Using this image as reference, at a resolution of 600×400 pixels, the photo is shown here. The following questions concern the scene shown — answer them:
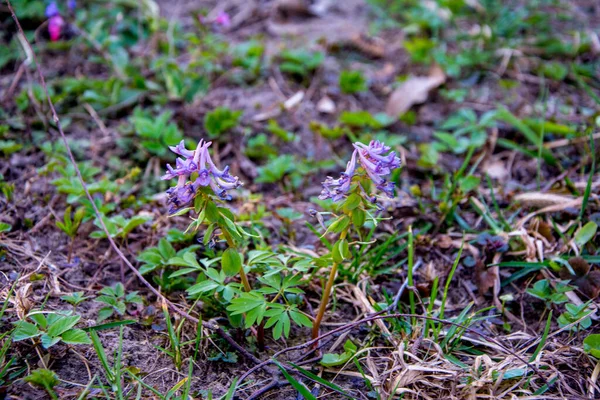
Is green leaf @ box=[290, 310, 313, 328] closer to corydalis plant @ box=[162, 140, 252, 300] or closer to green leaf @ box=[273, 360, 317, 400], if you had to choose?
green leaf @ box=[273, 360, 317, 400]

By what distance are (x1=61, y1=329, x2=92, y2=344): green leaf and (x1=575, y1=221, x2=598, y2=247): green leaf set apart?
2.16 metres

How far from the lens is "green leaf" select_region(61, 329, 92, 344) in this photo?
179 centimetres

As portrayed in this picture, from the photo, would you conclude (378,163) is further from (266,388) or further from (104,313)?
(104,313)

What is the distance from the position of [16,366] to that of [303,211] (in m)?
1.58

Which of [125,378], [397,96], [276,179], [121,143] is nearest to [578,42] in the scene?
[397,96]

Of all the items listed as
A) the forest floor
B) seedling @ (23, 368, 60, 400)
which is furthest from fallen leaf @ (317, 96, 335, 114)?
seedling @ (23, 368, 60, 400)

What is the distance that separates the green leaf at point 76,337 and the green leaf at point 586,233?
7.08 feet

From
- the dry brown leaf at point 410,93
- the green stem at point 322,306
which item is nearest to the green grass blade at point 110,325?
the green stem at point 322,306

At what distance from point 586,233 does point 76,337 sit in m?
2.24

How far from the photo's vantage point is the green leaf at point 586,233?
2.33 meters

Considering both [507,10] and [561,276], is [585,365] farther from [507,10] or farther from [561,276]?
[507,10]

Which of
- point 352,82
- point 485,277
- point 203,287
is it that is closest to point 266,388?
point 203,287

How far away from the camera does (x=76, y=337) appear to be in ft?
5.90

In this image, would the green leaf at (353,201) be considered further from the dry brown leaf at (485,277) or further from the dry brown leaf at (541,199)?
the dry brown leaf at (541,199)
